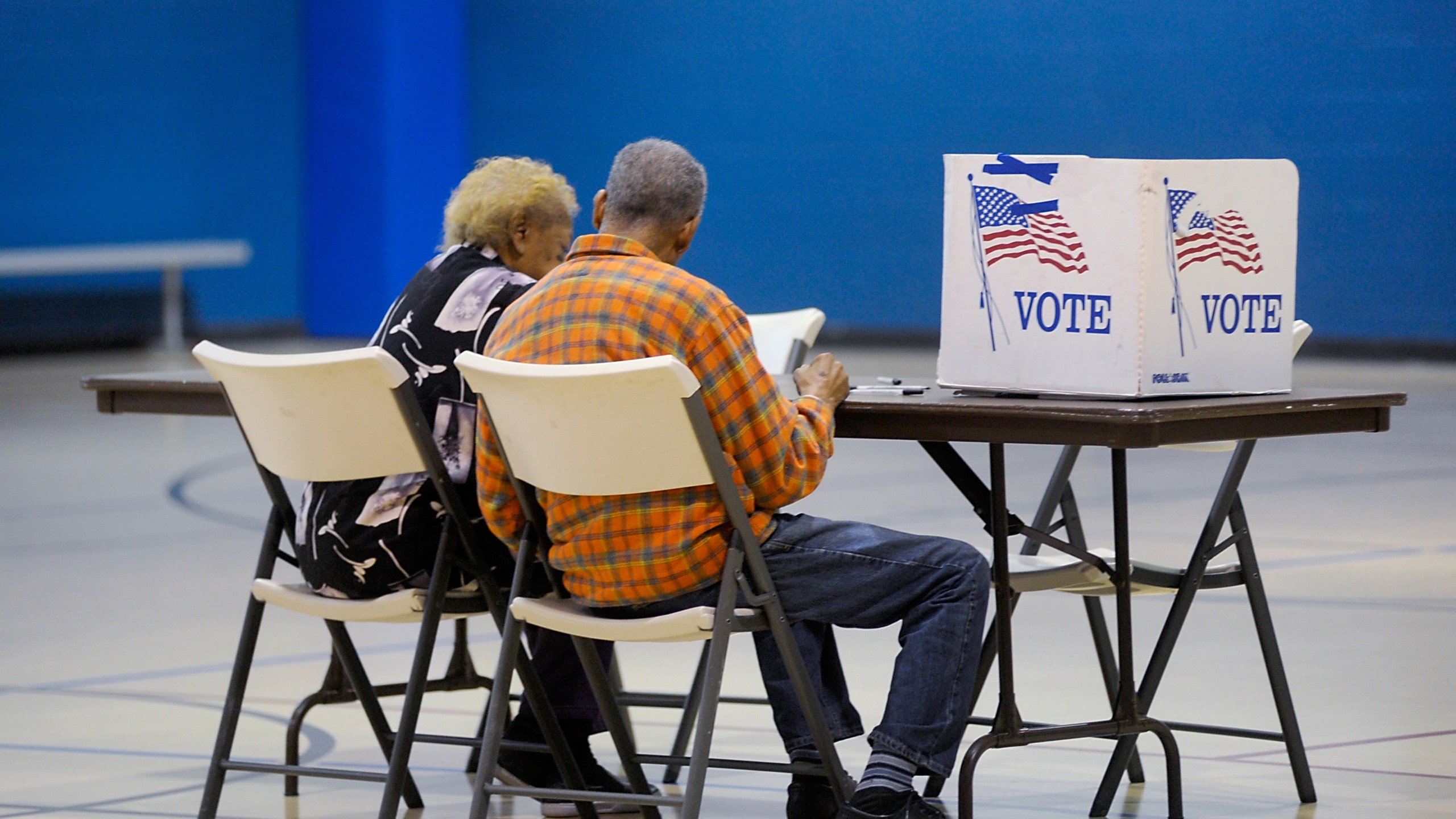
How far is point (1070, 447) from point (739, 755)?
82 cm

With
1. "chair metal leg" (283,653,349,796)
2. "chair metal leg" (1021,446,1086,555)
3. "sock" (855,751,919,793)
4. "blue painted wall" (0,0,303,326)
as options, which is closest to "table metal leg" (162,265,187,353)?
"blue painted wall" (0,0,303,326)

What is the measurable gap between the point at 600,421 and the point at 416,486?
2.02ft

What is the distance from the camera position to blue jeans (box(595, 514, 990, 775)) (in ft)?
8.74

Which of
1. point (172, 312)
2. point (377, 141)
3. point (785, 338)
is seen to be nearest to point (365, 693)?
point (785, 338)

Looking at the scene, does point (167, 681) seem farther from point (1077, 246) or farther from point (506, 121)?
point (506, 121)

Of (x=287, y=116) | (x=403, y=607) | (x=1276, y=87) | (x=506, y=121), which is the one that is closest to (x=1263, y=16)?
(x=1276, y=87)

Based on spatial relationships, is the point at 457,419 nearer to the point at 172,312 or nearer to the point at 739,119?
the point at 739,119

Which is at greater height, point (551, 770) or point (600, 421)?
point (600, 421)

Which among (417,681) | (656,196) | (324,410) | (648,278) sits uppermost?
(656,196)


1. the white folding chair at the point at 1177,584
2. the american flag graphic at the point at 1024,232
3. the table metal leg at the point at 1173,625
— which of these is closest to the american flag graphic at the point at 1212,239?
the american flag graphic at the point at 1024,232

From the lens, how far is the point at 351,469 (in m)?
2.88

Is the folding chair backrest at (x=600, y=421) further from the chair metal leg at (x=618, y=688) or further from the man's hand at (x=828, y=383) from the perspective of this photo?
the chair metal leg at (x=618, y=688)

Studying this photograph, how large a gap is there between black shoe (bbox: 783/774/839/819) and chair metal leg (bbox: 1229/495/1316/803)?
76cm

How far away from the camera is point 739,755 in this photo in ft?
11.6
